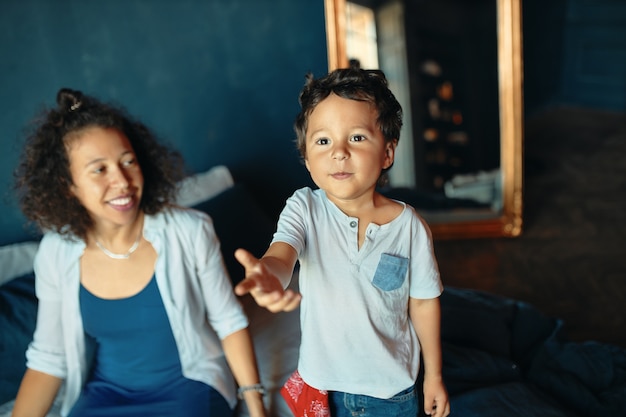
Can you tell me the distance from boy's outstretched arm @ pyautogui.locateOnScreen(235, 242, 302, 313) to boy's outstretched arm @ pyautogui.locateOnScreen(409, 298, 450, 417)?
0.31 m

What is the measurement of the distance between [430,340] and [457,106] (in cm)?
285

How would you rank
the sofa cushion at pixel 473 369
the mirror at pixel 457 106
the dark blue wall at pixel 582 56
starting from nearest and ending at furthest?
the sofa cushion at pixel 473 369
the mirror at pixel 457 106
the dark blue wall at pixel 582 56

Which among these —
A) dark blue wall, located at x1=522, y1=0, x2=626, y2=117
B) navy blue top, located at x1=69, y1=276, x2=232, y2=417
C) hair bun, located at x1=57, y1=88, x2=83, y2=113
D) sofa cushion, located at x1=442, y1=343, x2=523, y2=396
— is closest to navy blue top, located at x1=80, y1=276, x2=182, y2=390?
navy blue top, located at x1=69, y1=276, x2=232, y2=417

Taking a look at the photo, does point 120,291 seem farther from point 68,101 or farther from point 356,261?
point 356,261

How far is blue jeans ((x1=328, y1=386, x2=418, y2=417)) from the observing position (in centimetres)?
103

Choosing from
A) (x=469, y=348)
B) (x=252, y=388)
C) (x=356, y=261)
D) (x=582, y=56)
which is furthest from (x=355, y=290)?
(x=582, y=56)

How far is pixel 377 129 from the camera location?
933 mm

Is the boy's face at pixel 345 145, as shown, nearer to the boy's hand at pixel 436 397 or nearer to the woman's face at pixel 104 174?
the boy's hand at pixel 436 397

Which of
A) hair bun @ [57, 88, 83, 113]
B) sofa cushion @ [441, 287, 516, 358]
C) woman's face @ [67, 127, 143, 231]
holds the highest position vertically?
hair bun @ [57, 88, 83, 113]

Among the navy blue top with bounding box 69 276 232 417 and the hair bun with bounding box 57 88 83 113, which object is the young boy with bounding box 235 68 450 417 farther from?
the hair bun with bounding box 57 88 83 113

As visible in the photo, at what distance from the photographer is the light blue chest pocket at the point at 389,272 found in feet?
3.15

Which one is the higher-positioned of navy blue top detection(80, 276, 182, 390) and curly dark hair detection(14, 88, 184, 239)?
curly dark hair detection(14, 88, 184, 239)

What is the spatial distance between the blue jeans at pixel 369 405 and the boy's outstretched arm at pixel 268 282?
0.32 meters

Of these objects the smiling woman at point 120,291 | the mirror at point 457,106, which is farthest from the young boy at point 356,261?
the mirror at point 457,106
